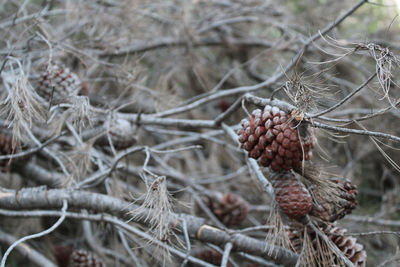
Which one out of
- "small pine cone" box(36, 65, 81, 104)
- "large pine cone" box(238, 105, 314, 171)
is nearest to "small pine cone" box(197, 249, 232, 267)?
"large pine cone" box(238, 105, 314, 171)

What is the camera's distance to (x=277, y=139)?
111 centimetres

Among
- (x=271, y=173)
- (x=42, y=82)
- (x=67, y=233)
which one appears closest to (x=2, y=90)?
(x=42, y=82)

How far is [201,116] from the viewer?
2.90m

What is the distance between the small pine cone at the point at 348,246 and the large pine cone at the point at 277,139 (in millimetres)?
303

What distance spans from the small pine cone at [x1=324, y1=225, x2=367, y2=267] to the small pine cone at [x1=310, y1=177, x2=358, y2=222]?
0.05m

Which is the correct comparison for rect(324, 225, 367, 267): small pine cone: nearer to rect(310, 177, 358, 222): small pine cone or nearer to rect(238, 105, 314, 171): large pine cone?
rect(310, 177, 358, 222): small pine cone

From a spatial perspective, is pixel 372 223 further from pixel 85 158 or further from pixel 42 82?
pixel 42 82

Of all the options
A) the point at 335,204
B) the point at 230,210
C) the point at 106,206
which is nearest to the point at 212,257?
the point at 230,210

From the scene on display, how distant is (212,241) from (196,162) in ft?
4.45

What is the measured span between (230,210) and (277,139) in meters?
0.96

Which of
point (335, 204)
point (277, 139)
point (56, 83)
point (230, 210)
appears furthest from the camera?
point (230, 210)

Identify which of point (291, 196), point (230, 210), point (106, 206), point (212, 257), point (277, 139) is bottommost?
point (212, 257)

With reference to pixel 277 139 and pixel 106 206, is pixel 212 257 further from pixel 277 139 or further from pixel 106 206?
pixel 277 139

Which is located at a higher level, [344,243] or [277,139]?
[277,139]
